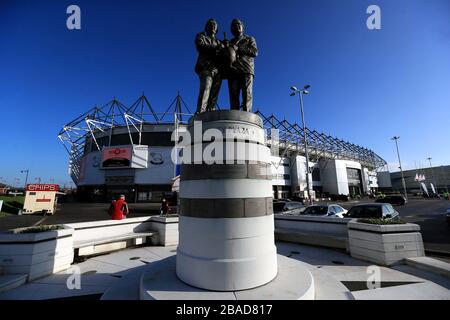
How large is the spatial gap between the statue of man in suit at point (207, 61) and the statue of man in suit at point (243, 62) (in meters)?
0.39

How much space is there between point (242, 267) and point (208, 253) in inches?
24.2

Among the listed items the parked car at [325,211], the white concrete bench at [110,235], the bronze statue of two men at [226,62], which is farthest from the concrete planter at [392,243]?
the white concrete bench at [110,235]

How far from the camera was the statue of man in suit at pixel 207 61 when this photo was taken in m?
5.20

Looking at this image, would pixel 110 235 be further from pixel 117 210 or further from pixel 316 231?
pixel 316 231

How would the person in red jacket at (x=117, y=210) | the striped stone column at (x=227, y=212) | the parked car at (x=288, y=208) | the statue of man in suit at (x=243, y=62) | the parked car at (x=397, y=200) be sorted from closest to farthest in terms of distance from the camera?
the striped stone column at (x=227, y=212), the statue of man in suit at (x=243, y=62), the person in red jacket at (x=117, y=210), the parked car at (x=288, y=208), the parked car at (x=397, y=200)

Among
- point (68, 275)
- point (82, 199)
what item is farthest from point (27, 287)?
point (82, 199)

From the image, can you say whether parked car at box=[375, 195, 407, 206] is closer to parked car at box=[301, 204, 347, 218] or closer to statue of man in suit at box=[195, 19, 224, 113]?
parked car at box=[301, 204, 347, 218]

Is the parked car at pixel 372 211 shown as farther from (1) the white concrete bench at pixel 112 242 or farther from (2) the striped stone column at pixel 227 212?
(1) the white concrete bench at pixel 112 242

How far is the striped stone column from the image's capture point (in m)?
3.62

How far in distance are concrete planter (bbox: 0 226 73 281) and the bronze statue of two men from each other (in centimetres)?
491

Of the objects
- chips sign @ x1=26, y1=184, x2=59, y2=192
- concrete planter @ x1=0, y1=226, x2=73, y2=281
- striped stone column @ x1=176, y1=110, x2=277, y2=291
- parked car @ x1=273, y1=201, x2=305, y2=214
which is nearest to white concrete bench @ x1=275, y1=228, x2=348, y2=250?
striped stone column @ x1=176, y1=110, x2=277, y2=291

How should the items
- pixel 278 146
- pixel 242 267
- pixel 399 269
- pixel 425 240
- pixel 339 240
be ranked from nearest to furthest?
pixel 242 267 → pixel 399 269 → pixel 339 240 → pixel 425 240 → pixel 278 146
